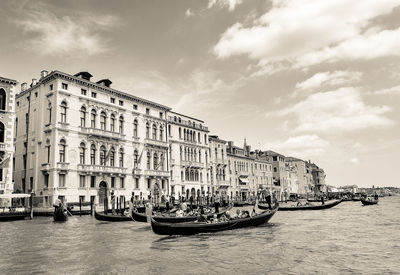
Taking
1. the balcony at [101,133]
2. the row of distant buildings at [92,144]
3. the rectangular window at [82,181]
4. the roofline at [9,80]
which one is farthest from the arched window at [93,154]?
the roofline at [9,80]

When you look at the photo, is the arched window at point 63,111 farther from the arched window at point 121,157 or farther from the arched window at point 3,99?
the arched window at point 121,157

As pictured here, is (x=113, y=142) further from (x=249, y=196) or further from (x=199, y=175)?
(x=249, y=196)

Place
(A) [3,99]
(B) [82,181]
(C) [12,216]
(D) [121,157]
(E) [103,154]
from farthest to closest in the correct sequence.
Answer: (D) [121,157], (E) [103,154], (B) [82,181], (A) [3,99], (C) [12,216]

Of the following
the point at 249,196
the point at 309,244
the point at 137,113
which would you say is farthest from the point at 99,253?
the point at 249,196

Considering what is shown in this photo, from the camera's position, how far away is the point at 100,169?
3525 cm

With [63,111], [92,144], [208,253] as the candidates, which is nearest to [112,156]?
[92,144]

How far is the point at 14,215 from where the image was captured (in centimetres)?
2511

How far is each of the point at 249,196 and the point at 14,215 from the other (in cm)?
4533

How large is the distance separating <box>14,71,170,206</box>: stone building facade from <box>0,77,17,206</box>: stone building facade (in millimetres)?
4451

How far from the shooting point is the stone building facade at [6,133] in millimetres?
26797

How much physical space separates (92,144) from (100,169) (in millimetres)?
2544

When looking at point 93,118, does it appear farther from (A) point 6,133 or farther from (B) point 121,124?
(A) point 6,133

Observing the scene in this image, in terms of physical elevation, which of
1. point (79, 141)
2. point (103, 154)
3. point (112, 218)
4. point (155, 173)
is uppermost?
point (79, 141)

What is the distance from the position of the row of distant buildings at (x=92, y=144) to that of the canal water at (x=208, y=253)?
1504cm
